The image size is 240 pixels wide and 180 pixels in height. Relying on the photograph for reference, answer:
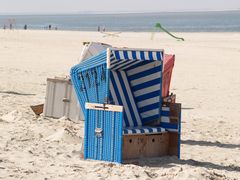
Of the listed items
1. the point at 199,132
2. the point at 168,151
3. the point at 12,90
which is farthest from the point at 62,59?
the point at 168,151

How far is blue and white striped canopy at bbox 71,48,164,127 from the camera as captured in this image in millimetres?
7969

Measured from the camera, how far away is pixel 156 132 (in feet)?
27.3

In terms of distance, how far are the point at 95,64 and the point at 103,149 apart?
3.65 ft

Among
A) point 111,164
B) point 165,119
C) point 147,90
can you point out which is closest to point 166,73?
point 147,90

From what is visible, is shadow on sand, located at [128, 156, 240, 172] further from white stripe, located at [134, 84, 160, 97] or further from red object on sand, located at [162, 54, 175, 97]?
red object on sand, located at [162, 54, 175, 97]

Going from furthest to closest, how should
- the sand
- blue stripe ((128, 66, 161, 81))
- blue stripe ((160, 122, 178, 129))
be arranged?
1. blue stripe ((128, 66, 161, 81))
2. blue stripe ((160, 122, 178, 129))
3. the sand

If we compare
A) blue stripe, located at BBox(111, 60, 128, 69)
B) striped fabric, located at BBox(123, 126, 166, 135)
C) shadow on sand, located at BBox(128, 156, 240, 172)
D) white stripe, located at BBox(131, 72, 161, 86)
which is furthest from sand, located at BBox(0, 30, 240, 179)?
blue stripe, located at BBox(111, 60, 128, 69)

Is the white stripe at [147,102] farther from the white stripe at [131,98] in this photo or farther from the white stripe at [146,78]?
the white stripe at [146,78]

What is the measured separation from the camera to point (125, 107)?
8.74 m

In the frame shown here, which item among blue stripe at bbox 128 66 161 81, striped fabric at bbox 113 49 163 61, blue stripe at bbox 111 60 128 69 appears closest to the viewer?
striped fabric at bbox 113 49 163 61

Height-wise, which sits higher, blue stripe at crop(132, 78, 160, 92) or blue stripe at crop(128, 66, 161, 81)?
blue stripe at crop(128, 66, 161, 81)

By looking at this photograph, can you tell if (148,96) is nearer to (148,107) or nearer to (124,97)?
→ (148,107)

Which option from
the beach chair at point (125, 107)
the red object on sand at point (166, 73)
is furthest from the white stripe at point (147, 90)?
the red object on sand at point (166, 73)

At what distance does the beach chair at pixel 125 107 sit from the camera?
7777 mm
